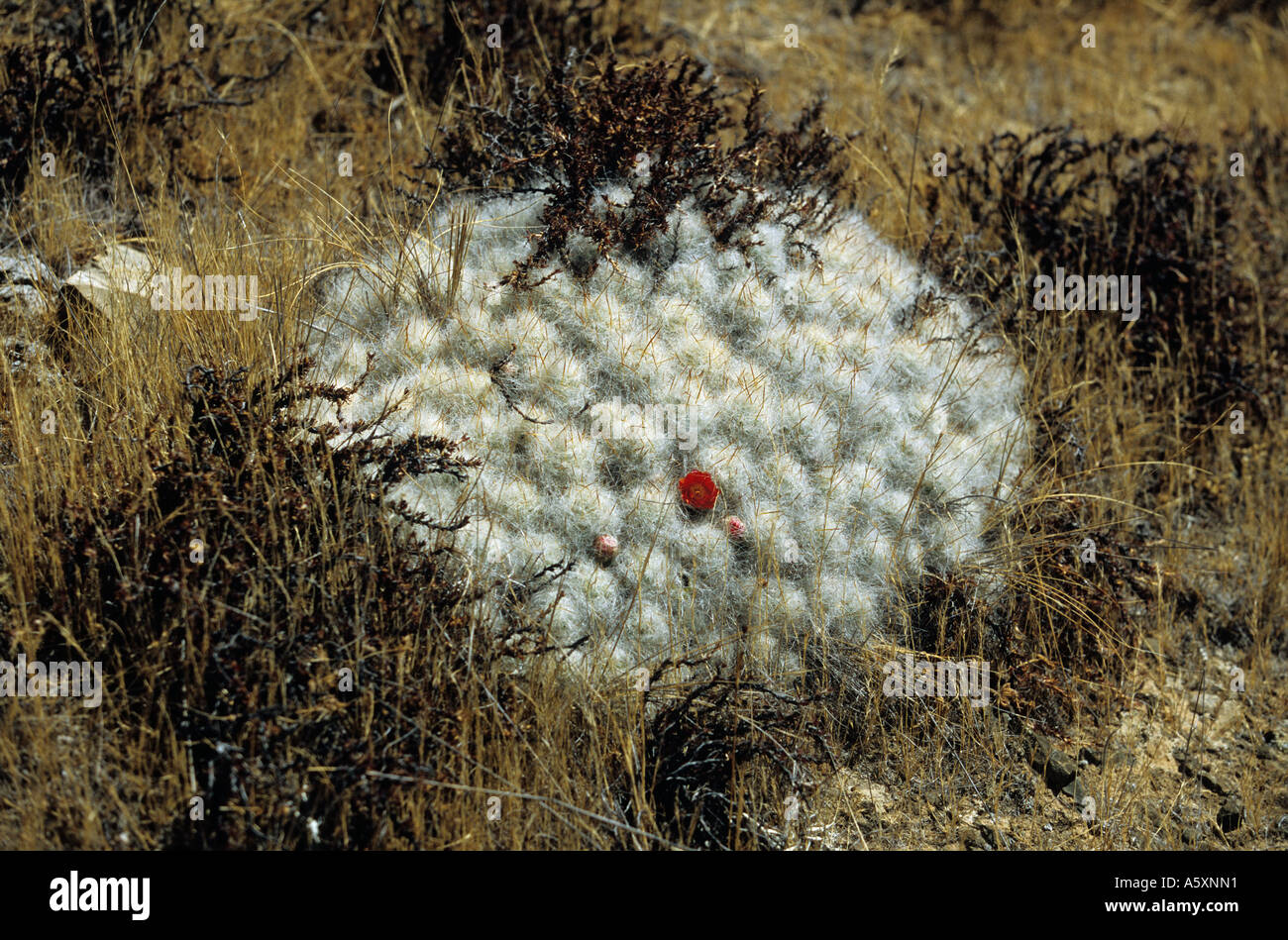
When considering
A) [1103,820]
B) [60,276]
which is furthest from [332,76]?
[1103,820]

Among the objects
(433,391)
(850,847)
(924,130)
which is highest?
(924,130)

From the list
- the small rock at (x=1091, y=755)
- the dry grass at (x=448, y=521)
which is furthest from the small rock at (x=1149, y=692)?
the small rock at (x=1091, y=755)

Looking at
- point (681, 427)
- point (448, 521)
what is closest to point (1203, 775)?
point (681, 427)

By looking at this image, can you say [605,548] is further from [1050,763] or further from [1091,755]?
[1091,755]

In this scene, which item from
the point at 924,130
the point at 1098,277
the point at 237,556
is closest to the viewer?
the point at 237,556

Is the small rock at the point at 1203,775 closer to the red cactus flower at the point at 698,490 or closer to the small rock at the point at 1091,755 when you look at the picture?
the small rock at the point at 1091,755

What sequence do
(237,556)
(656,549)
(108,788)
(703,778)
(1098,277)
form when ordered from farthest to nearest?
(1098,277), (656,549), (703,778), (237,556), (108,788)

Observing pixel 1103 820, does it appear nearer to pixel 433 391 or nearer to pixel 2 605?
pixel 433 391
